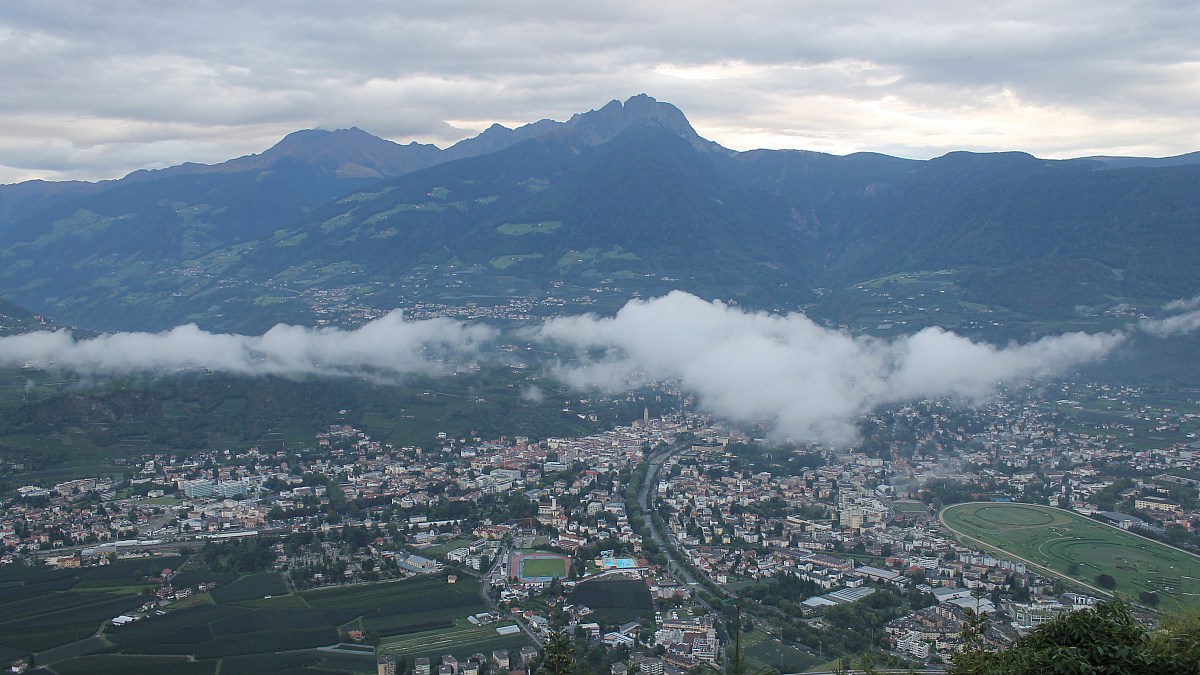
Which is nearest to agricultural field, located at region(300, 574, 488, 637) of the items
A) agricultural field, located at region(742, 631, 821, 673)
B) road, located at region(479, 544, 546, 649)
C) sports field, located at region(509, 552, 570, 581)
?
road, located at region(479, 544, 546, 649)

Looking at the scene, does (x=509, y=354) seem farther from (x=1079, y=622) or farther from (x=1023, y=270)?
(x=1079, y=622)

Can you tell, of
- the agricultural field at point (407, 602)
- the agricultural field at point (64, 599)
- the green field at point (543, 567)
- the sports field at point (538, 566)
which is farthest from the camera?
the green field at point (543, 567)

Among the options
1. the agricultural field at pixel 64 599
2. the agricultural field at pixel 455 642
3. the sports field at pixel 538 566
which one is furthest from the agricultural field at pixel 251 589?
the sports field at pixel 538 566

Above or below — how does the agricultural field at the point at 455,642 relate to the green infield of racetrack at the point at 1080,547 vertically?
above

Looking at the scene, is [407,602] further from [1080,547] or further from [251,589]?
[1080,547]

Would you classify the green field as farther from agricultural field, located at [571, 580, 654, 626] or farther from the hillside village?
agricultural field, located at [571, 580, 654, 626]

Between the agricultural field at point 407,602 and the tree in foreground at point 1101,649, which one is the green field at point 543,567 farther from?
the tree in foreground at point 1101,649

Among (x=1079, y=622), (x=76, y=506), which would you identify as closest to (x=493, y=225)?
(x=76, y=506)
